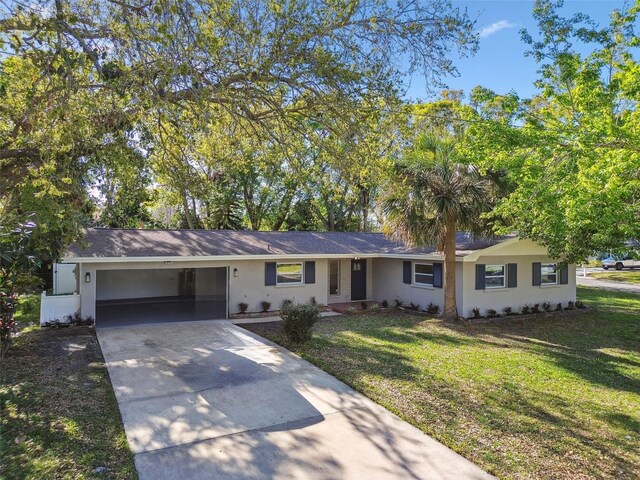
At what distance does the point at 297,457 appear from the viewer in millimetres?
5051

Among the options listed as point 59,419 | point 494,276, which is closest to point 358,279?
point 494,276

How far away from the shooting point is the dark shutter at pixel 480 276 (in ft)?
49.6

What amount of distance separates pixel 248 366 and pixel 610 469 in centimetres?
605

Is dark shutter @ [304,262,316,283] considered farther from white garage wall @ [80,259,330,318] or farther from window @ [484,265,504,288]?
window @ [484,265,504,288]

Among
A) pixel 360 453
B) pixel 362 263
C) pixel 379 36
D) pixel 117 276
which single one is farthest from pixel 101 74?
pixel 117 276

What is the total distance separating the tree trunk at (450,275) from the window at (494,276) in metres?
1.98

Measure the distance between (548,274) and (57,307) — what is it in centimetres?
1740

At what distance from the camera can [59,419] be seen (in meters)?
5.89

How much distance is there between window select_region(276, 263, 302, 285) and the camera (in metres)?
15.9

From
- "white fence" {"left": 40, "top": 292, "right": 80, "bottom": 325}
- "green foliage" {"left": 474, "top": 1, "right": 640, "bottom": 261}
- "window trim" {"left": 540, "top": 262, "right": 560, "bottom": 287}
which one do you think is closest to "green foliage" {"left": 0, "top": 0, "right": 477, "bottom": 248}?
A: "green foliage" {"left": 474, "top": 1, "right": 640, "bottom": 261}

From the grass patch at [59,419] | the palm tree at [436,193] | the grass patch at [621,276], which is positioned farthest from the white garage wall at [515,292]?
the grass patch at [621,276]

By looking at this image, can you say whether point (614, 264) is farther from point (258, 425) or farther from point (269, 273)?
Answer: point (258, 425)

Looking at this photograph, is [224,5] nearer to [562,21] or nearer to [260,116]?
[260,116]

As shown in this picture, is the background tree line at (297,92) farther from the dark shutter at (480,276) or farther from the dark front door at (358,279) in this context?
the dark front door at (358,279)
